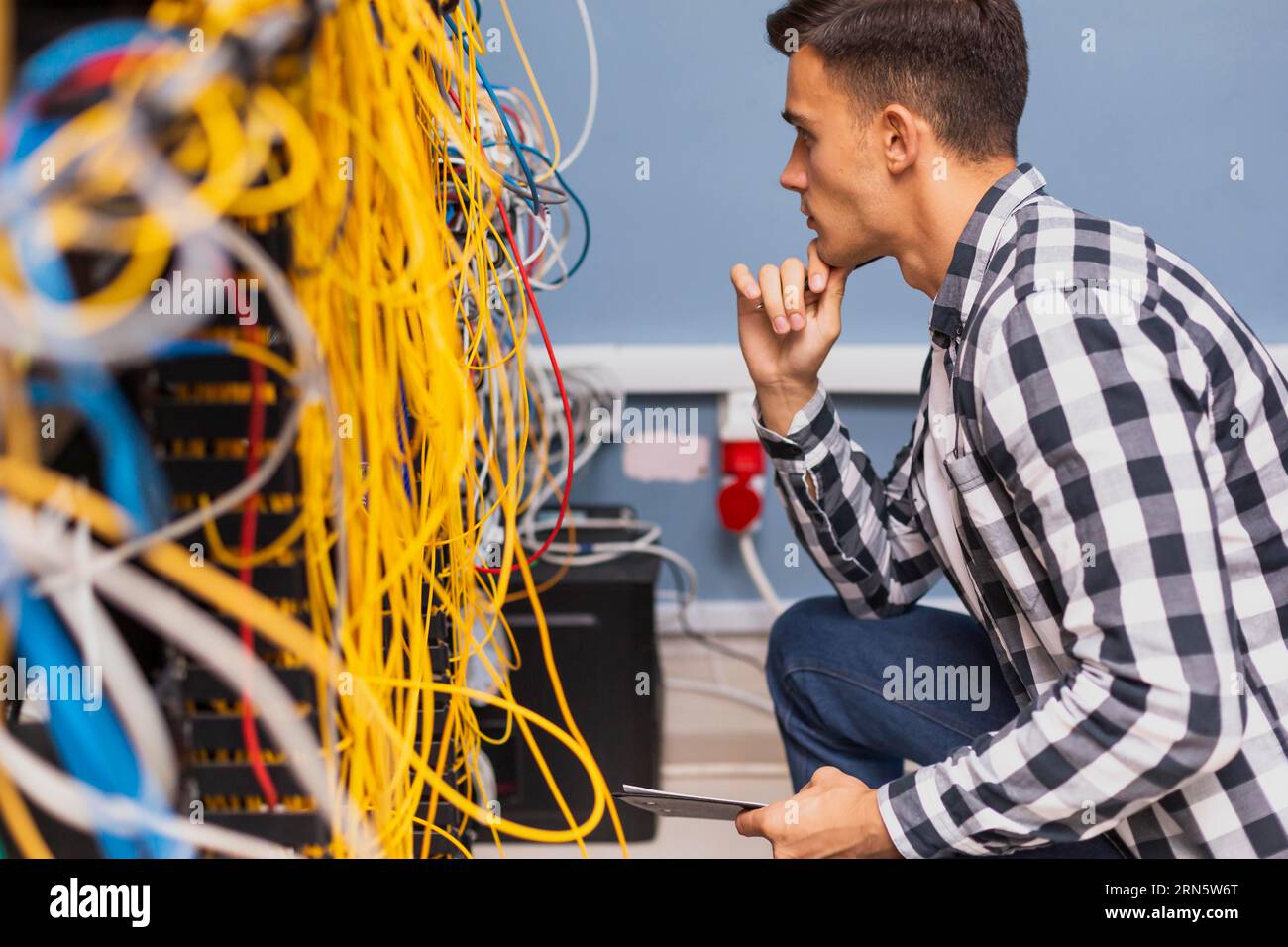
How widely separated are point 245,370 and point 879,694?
0.74 metres

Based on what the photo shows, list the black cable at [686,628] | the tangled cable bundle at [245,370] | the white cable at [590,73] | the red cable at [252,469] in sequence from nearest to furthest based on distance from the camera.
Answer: the tangled cable bundle at [245,370], the red cable at [252,469], the white cable at [590,73], the black cable at [686,628]

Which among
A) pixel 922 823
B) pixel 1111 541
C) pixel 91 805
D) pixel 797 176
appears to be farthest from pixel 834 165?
pixel 91 805

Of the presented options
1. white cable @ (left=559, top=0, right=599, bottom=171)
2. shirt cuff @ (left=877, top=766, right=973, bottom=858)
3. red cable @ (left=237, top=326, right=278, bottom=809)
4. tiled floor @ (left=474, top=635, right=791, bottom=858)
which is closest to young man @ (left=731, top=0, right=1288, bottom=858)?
shirt cuff @ (left=877, top=766, right=973, bottom=858)

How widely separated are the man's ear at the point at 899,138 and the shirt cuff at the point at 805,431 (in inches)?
9.2

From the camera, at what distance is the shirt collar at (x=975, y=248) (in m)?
0.89

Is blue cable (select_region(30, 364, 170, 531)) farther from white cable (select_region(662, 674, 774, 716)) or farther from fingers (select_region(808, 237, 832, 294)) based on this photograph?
white cable (select_region(662, 674, 774, 716))

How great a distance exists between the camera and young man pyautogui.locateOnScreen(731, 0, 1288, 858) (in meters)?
0.67

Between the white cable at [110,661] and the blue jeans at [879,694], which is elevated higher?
the white cable at [110,661]

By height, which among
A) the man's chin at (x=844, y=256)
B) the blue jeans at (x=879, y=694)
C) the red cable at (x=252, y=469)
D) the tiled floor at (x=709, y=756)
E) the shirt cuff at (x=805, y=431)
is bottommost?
the tiled floor at (x=709, y=756)

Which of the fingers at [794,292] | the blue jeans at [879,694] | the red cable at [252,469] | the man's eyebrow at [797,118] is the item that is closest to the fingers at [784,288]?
the fingers at [794,292]

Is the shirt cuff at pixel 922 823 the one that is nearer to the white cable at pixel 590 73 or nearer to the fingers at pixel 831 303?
the fingers at pixel 831 303

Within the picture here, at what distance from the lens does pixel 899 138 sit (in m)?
0.94

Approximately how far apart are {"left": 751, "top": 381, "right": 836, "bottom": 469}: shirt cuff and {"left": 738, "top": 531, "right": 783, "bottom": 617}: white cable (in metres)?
0.74

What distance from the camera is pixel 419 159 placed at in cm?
63
